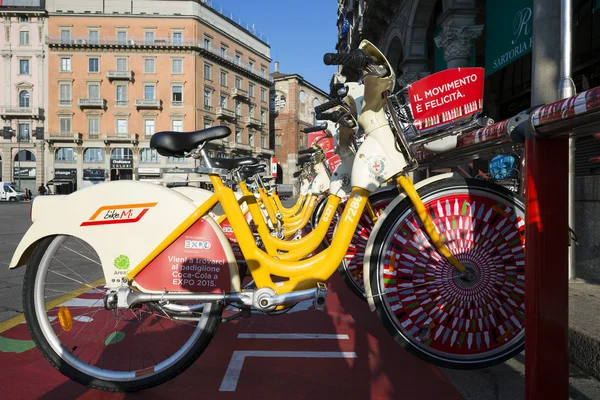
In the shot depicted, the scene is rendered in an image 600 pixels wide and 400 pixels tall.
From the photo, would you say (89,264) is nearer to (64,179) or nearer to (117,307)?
(117,307)

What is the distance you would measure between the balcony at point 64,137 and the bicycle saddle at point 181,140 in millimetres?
45072

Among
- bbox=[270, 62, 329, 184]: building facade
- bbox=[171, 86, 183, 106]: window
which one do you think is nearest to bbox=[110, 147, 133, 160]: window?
bbox=[171, 86, 183, 106]: window

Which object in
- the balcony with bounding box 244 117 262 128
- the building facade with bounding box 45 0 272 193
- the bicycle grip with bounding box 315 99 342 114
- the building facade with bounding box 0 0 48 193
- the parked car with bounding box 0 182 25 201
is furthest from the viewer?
the balcony with bounding box 244 117 262 128

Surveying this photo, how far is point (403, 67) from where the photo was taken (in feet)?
36.7

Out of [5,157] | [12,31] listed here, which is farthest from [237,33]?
[5,157]

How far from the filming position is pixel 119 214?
2.08m

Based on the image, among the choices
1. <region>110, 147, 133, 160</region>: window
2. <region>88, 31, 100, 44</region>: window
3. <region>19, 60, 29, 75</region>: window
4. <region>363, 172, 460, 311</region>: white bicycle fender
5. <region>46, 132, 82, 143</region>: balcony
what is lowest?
<region>363, 172, 460, 311</region>: white bicycle fender

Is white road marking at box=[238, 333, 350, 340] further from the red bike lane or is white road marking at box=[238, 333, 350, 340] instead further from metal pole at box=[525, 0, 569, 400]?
metal pole at box=[525, 0, 569, 400]

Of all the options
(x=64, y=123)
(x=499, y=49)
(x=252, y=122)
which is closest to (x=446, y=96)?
(x=499, y=49)

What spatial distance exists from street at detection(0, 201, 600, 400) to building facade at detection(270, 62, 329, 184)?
178 ft

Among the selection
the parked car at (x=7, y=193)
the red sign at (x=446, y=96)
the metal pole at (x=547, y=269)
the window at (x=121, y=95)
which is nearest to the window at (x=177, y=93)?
the window at (x=121, y=95)

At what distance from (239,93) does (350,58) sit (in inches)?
1913

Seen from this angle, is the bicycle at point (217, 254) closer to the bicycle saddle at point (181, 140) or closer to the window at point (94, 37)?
the bicycle saddle at point (181, 140)

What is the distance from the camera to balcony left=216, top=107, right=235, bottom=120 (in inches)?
1791
